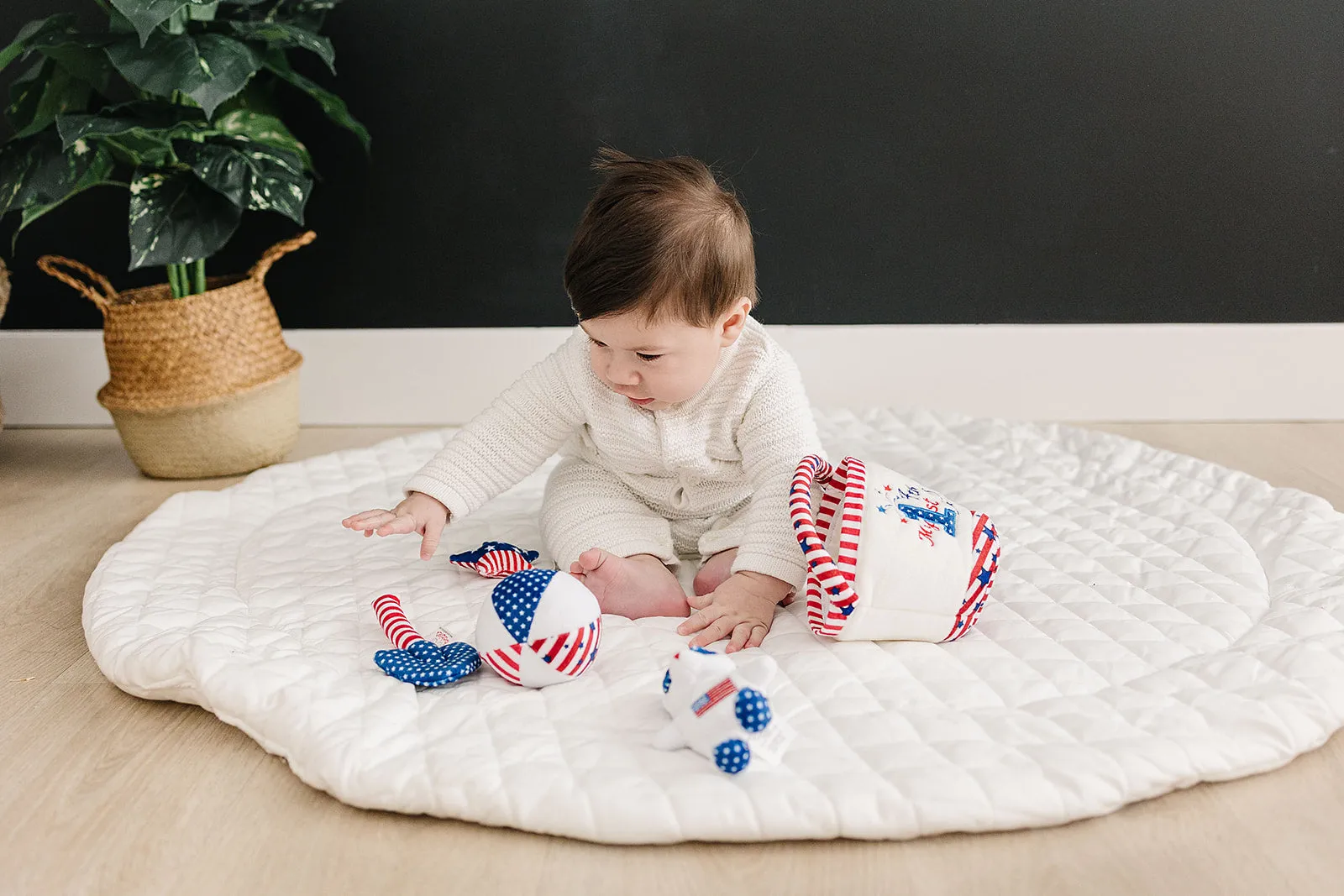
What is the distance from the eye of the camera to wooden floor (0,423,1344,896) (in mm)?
882

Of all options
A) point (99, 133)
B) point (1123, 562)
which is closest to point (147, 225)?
point (99, 133)

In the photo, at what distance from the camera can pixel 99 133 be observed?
1.71 metres

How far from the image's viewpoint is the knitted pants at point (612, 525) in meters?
1.38

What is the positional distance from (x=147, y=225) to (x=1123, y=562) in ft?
4.72

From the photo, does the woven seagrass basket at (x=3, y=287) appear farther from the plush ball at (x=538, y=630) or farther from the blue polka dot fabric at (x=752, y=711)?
the blue polka dot fabric at (x=752, y=711)

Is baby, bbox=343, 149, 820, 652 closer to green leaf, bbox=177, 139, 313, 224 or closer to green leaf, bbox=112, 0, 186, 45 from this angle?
green leaf, bbox=177, 139, 313, 224

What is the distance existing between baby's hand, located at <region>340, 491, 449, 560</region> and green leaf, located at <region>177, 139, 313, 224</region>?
0.61 m

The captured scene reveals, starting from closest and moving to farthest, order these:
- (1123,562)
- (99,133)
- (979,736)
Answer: (979,736) → (1123,562) → (99,133)

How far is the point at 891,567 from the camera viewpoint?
1.14 m

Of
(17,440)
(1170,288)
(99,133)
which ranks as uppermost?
(99,133)

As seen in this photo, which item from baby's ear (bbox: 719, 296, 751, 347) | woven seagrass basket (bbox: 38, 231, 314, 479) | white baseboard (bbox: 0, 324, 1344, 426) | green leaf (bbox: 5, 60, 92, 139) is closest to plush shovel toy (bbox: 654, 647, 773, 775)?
baby's ear (bbox: 719, 296, 751, 347)

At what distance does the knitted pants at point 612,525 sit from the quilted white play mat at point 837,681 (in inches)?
4.4

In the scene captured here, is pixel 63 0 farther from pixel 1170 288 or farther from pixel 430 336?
pixel 1170 288

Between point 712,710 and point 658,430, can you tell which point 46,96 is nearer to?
point 658,430
